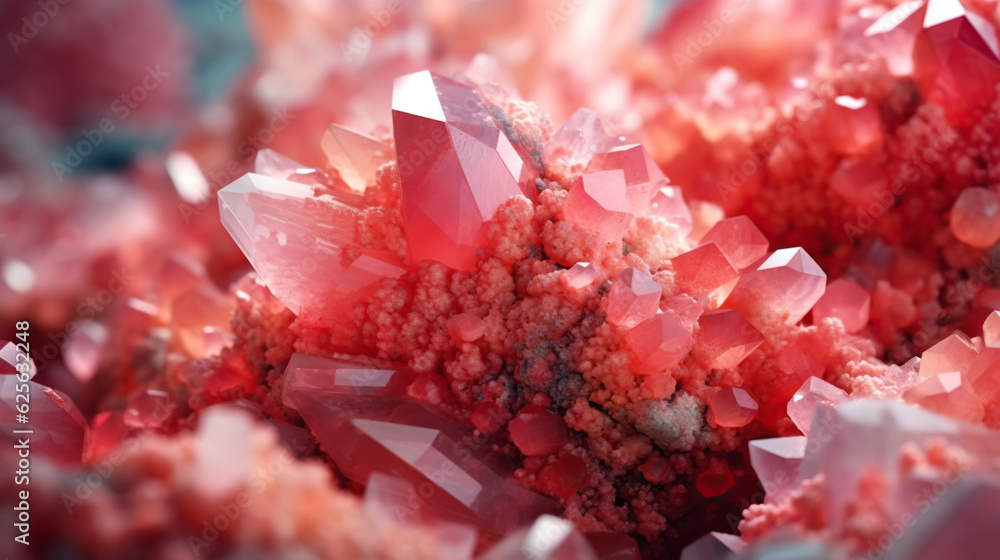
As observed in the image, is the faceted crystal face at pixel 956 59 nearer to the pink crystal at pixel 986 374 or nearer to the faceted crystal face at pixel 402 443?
the pink crystal at pixel 986 374

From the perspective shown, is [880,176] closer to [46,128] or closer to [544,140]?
[544,140]

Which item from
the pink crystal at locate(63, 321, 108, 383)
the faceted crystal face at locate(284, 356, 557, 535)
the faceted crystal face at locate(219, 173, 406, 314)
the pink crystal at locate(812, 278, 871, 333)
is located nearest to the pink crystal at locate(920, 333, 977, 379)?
the pink crystal at locate(812, 278, 871, 333)

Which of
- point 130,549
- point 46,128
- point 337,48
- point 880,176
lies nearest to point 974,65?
point 880,176

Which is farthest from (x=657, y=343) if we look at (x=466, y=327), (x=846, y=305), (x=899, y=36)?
(x=899, y=36)

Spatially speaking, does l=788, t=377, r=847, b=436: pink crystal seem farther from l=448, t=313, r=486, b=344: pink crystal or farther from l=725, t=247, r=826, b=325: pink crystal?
l=448, t=313, r=486, b=344: pink crystal

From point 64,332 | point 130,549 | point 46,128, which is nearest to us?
point 130,549

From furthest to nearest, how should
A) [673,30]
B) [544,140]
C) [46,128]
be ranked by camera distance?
[46,128] → [673,30] → [544,140]
